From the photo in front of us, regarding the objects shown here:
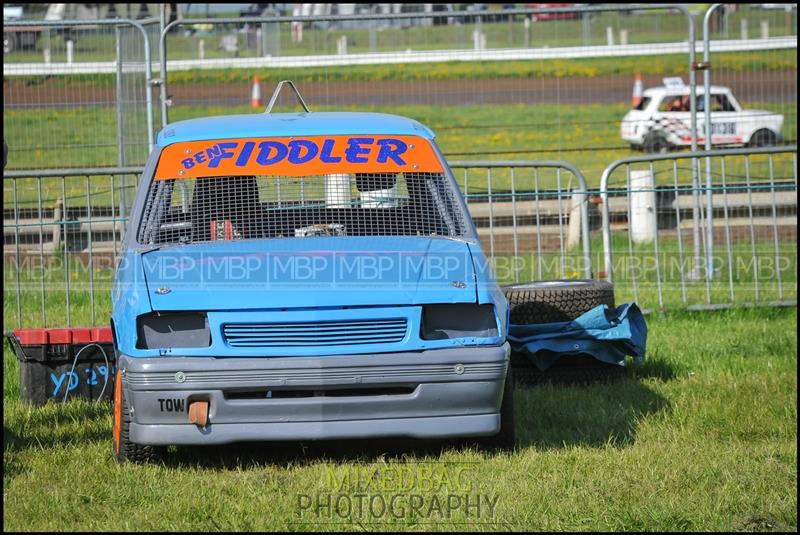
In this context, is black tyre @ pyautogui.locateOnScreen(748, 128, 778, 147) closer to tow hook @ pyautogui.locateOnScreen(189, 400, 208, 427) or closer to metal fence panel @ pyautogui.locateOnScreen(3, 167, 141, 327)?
metal fence panel @ pyautogui.locateOnScreen(3, 167, 141, 327)

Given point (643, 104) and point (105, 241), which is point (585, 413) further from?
point (643, 104)

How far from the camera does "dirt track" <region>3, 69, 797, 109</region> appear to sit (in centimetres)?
1198

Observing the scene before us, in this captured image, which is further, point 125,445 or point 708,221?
point 708,221

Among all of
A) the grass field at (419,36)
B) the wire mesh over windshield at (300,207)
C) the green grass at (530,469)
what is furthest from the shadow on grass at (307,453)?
the grass field at (419,36)

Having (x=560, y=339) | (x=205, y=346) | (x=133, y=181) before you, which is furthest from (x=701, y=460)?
(x=133, y=181)

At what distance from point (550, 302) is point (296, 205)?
6.78ft

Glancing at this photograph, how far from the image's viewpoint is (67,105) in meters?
12.0

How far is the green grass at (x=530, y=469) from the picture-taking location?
4.91 m

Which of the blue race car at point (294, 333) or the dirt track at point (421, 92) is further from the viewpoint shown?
the dirt track at point (421, 92)

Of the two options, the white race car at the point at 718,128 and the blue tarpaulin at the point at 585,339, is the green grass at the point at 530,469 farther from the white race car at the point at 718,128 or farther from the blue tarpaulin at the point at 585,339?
the white race car at the point at 718,128

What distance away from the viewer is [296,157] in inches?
254

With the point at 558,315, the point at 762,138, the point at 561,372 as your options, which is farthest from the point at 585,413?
the point at 762,138

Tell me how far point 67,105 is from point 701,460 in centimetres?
840

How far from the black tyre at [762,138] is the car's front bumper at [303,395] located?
11860mm
